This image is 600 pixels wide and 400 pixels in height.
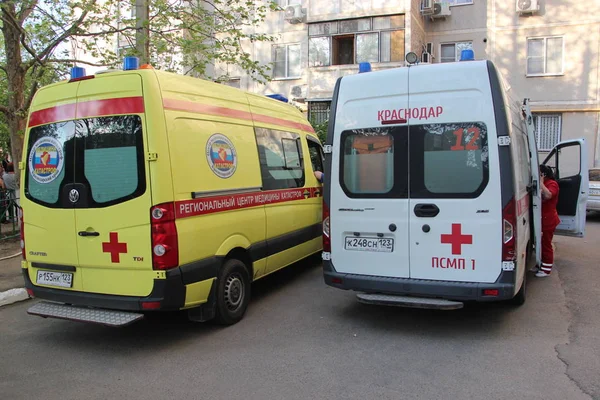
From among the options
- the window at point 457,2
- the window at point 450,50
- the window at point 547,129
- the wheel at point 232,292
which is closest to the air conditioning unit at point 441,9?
the window at point 457,2

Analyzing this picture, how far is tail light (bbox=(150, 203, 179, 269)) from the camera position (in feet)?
13.0

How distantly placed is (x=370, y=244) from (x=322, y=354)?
1200 mm

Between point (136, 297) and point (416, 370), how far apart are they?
2.42m

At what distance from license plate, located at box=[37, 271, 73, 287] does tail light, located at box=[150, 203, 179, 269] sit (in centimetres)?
99

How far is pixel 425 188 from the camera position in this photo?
14.6 ft

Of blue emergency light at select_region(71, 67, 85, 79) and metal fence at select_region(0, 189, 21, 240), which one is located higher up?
blue emergency light at select_region(71, 67, 85, 79)

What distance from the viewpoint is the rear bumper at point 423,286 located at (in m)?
4.16

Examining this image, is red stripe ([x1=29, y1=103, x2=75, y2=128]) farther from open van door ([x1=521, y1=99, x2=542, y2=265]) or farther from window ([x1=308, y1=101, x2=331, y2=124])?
window ([x1=308, y1=101, x2=331, y2=124])

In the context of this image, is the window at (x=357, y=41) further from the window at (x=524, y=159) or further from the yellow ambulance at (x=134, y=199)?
the yellow ambulance at (x=134, y=199)

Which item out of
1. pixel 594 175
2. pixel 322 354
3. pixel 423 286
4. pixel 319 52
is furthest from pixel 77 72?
pixel 319 52

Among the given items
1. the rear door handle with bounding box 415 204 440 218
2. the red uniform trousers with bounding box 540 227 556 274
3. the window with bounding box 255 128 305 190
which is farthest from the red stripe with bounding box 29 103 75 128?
the red uniform trousers with bounding box 540 227 556 274

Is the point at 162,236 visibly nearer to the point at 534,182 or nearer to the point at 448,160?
the point at 448,160

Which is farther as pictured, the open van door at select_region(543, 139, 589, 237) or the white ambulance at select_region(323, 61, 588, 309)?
the open van door at select_region(543, 139, 589, 237)

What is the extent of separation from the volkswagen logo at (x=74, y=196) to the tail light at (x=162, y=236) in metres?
0.84
